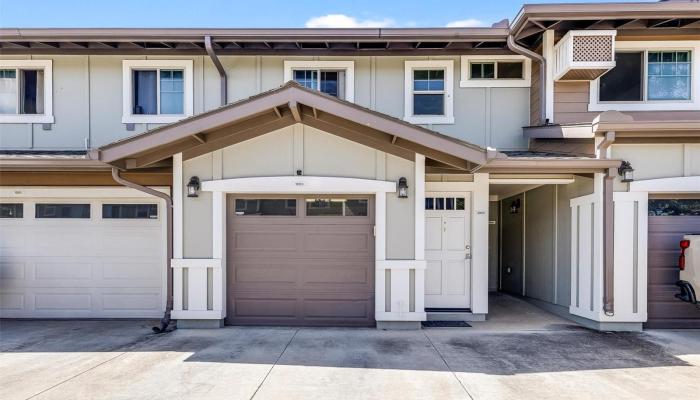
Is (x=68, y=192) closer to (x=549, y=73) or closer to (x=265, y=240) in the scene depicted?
(x=265, y=240)

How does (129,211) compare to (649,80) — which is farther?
(649,80)

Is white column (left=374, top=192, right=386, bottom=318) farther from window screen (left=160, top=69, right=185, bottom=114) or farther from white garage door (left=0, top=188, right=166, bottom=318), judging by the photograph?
window screen (left=160, top=69, right=185, bottom=114)

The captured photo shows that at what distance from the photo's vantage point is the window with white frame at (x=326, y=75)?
7.91 metres

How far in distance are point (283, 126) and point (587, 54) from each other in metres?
5.10

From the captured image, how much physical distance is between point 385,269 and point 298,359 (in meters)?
1.92

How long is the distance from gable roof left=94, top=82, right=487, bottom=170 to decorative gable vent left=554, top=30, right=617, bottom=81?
2.58 meters

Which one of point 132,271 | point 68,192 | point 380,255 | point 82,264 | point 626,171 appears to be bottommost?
point 132,271

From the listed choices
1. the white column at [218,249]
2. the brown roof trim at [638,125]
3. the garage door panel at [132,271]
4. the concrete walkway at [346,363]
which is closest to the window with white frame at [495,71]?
the brown roof trim at [638,125]

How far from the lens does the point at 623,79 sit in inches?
297

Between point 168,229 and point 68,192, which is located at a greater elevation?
point 68,192

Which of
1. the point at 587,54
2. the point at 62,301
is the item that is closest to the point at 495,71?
the point at 587,54

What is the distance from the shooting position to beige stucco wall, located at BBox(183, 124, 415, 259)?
20.9ft

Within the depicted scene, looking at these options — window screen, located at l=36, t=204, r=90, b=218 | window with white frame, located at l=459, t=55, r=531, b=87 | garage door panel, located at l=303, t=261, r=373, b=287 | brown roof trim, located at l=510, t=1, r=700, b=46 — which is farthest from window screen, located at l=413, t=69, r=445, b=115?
window screen, located at l=36, t=204, r=90, b=218

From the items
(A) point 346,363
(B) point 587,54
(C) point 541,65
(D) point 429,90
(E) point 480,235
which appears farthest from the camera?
→ (D) point 429,90
